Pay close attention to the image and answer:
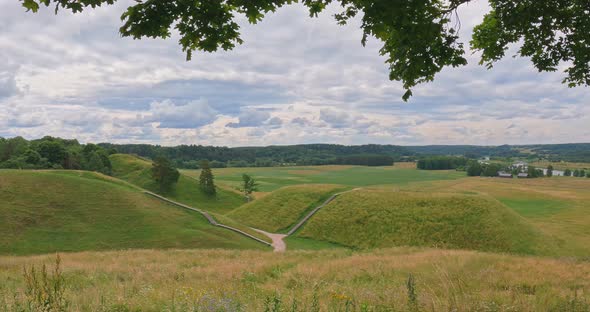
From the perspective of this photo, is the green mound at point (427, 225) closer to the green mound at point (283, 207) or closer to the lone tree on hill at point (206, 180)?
the green mound at point (283, 207)

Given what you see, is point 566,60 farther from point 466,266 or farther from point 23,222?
point 23,222

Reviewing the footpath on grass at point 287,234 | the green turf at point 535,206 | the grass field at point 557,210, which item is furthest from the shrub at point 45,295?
the green turf at point 535,206

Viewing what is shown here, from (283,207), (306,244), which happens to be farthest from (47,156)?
(306,244)

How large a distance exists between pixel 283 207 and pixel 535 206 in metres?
61.6

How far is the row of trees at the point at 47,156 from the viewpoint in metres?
80.5

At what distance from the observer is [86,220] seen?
45594 millimetres

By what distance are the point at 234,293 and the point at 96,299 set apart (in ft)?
8.75

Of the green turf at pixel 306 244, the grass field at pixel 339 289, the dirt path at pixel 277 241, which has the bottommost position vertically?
the green turf at pixel 306 244

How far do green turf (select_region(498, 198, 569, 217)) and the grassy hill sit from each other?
6348 centimetres

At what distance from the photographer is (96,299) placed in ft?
21.2

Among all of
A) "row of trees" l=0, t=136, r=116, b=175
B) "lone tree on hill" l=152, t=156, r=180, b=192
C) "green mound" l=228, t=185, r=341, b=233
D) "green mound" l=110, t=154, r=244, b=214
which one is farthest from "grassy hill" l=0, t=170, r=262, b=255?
"lone tree on hill" l=152, t=156, r=180, b=192

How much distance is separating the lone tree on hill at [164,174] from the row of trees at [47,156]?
17.6m

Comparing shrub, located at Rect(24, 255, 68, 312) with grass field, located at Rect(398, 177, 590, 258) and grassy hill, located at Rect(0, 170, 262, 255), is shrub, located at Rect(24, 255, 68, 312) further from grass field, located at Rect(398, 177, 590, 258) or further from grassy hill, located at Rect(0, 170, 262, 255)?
grass field, located at Rect(398, 177, 590, 258)

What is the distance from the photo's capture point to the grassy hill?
40.8m
